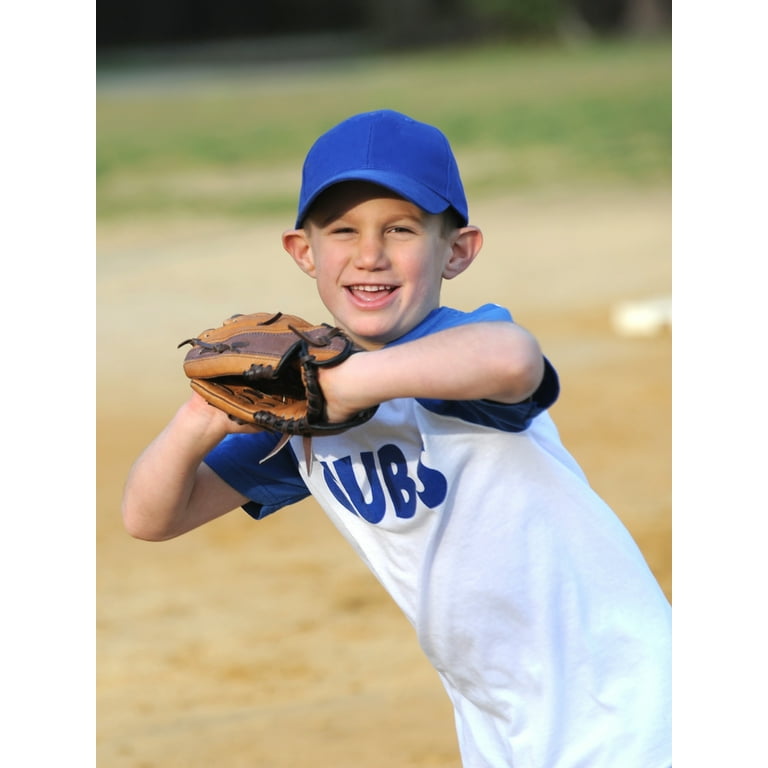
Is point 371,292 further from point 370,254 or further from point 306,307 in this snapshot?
point 306,307

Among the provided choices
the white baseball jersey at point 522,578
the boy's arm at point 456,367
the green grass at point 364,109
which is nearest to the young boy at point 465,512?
the white baseball jersey at point 522,578

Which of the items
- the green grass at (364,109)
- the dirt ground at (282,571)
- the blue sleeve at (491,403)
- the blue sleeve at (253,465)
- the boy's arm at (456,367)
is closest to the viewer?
the boy's arm at (456,367)

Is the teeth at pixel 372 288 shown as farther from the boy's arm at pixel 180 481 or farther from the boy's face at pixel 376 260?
the boy's arm at pixel 180 481

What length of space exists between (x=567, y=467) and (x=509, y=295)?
8081 millimetres

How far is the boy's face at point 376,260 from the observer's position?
183 centimetres

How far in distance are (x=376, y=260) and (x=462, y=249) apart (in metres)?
0.21

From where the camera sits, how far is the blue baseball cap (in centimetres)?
182

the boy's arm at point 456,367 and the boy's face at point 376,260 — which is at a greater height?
the boy's face at point 376,260

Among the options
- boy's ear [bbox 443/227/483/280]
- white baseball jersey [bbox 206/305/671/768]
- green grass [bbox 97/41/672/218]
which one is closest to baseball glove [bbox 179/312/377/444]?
white baseball jersey [bbox 206/305/671/768]

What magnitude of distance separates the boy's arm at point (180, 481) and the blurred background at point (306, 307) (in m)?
1.33

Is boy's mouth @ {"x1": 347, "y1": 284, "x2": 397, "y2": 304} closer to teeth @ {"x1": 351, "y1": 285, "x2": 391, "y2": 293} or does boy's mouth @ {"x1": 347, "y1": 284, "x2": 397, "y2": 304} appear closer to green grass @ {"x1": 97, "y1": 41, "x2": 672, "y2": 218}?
teeth @ {"x1": 351, "y1": 285, "x2": 391, "y2": 293}

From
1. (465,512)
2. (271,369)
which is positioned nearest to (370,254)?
(271,369)

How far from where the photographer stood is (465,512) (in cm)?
186

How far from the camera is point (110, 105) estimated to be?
21641 millimetres
